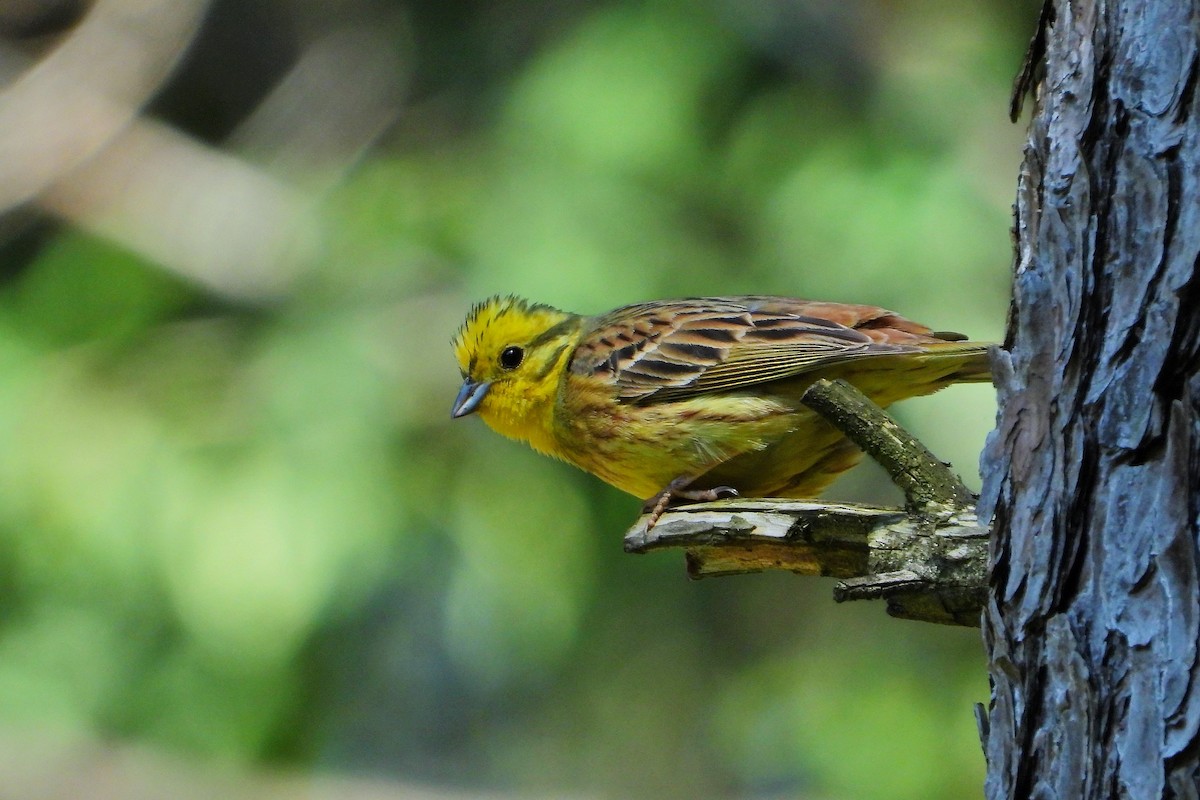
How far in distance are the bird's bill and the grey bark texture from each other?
9.18ft

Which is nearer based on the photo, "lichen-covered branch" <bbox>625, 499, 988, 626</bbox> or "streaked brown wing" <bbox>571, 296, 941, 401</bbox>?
"lichen-covered branch" <bbox>625, 499, 988, 626</bbox>

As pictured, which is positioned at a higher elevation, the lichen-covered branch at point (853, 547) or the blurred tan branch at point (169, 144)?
the blurred tan branch at point (169, 144)

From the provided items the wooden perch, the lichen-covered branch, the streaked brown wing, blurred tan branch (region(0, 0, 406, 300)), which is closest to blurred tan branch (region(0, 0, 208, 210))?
blurred tan branch (region(0, 0, 406, 300))

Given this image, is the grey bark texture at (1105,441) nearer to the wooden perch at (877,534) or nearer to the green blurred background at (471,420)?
the wooden perch at (877,534)

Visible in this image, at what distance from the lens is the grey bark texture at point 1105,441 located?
5.87 feet

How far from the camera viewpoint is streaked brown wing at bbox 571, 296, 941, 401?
3.94 m

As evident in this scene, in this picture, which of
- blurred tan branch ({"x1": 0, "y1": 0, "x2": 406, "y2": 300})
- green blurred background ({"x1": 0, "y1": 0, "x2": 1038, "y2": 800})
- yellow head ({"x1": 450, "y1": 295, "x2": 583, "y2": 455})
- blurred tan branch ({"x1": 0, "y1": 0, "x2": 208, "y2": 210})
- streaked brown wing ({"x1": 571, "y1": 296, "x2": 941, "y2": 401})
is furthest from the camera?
blurred tan branch ({"x1": 0, "y1": 0, "x2": 208, "y2": 210})

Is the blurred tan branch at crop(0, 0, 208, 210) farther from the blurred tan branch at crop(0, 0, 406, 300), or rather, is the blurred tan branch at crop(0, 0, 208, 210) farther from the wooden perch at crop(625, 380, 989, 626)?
the wooden perch at crop(625, 380, 989, 626)

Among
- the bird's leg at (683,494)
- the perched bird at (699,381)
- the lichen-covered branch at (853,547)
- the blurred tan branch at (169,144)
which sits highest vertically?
the blurred tan branch at (169,144)

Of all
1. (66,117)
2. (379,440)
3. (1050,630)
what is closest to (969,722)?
(379,440)

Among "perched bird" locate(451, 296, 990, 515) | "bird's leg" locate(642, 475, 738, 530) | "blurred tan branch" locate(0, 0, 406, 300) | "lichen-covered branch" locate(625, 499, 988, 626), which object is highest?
"blurred tan branch" locate(0, 0, 406, 300)

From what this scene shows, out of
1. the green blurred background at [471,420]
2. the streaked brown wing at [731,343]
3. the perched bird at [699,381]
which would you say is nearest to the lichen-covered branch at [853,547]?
the perched bird at [699,381]

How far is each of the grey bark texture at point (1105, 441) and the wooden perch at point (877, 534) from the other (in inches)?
11.7

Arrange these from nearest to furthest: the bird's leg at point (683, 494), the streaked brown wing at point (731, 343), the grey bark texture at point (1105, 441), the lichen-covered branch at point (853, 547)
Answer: the grey bark texture at point (1105, 441) < the lichen-covered branch at point (853, 547) < the bird's leg at point (683, 494) < the streaked brown wing at point (731, 343)
